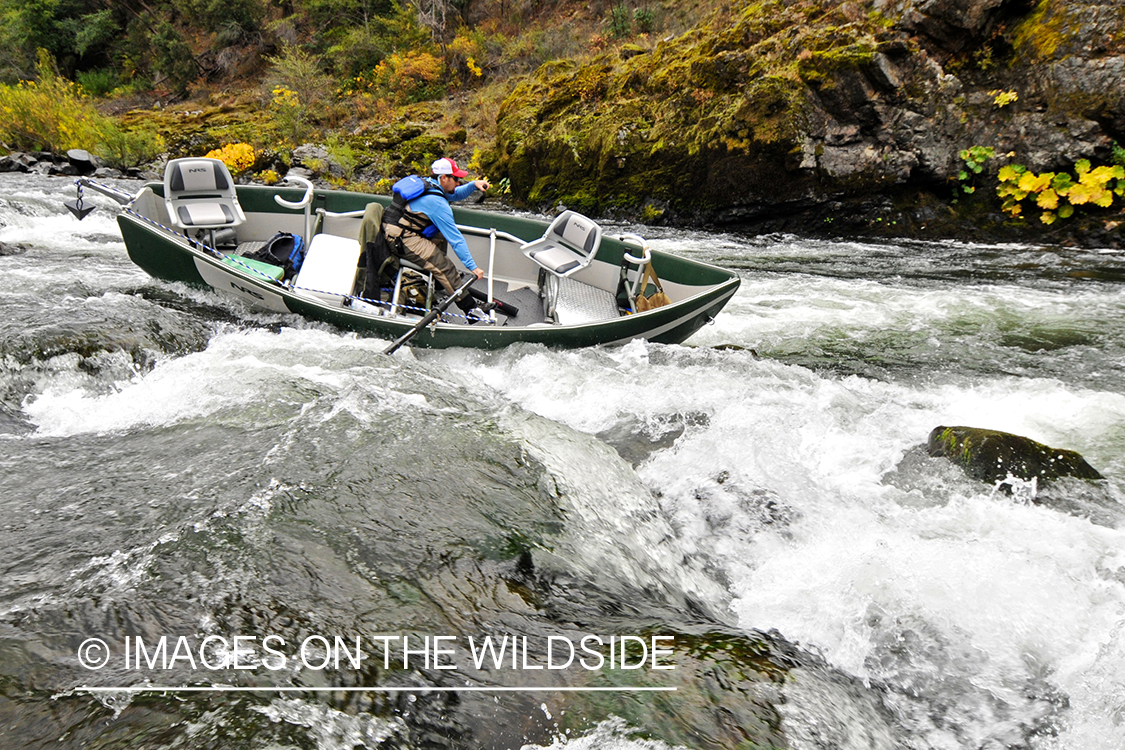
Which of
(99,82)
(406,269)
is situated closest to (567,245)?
(406,269)

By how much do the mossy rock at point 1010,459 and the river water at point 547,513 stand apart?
89mm

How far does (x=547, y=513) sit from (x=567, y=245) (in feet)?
11.9

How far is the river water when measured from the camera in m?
2.24

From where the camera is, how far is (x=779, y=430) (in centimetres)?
439

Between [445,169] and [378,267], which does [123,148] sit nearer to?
[378,267]

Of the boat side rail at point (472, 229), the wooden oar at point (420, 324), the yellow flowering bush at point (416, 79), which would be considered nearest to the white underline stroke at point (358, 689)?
the wooden oar at point (420, 324)

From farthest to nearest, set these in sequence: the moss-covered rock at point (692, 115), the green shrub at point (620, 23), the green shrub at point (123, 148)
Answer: the green shrub at point (620, 23)
the green shrub at point (123, 148)
the moss-covered rock at point (692, 115)

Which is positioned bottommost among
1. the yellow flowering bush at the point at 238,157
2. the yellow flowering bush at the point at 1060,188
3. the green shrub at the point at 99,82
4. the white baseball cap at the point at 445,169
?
the yellow flowering bush at the point at 238,157

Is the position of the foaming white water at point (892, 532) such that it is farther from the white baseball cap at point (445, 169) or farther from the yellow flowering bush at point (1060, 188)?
the yellow flowering bush at point (1060, 188)

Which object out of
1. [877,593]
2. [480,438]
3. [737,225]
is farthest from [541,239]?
[737,225]

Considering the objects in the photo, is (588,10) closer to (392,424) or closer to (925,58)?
(925,58)

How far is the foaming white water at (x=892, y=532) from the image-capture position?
2520 mm

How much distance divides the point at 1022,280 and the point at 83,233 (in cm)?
1211

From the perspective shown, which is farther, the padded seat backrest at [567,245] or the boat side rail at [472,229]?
the boat side rail at [472,229]
